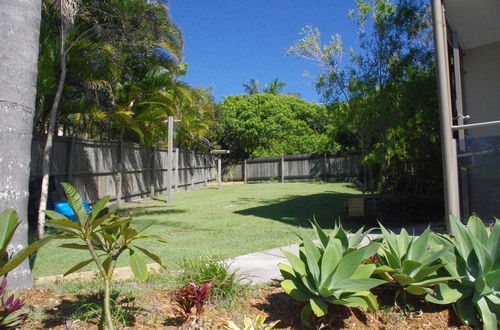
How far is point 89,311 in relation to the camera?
3082mm

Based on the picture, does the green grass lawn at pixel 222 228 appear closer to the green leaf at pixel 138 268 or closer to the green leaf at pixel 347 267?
the green leaf at pixel 138 268

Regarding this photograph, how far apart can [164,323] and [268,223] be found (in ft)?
21.8

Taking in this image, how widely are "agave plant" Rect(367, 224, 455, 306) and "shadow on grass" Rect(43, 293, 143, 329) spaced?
6.34ft

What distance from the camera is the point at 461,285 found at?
10.6 feet

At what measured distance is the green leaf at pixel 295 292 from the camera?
3.03m

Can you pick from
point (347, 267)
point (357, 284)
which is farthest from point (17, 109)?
point (357, 284)

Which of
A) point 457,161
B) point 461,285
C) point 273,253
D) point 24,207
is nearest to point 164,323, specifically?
point 24,207

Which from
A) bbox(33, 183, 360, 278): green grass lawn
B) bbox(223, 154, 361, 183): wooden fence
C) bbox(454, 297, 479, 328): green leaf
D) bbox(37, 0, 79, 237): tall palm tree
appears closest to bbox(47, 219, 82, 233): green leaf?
Result: bbox(33, 183, 360, 278): green grass lawn

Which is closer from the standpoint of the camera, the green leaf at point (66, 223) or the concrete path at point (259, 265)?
the green leaf at point (66, 223)

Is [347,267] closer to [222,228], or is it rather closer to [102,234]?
[102,234]

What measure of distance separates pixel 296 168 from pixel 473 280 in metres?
24.6

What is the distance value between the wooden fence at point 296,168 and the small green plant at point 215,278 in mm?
19889

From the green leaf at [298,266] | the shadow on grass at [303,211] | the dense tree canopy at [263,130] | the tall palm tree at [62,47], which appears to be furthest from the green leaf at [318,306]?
the dense tree canopy at [263,130]

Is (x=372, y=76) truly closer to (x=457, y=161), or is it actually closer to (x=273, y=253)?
(x=457, y=161)
